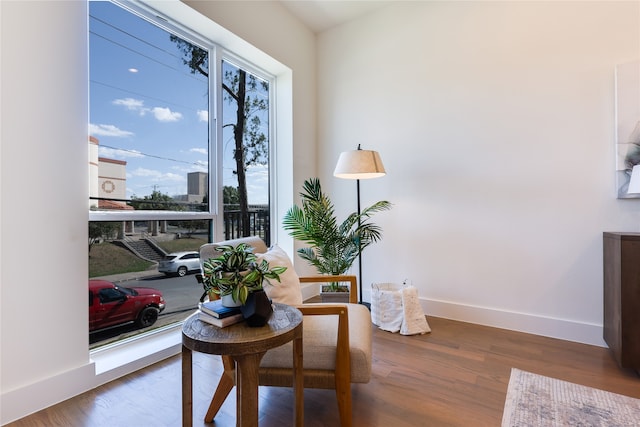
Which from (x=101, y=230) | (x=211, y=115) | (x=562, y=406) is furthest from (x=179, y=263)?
(x=562, y=406)

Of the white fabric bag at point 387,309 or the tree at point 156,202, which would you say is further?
the white fabric bag at point 387,309

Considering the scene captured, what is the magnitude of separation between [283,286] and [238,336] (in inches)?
23.1

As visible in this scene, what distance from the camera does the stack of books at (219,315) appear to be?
118cm

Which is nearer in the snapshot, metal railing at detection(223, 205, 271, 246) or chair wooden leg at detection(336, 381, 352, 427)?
chair wooden leg at detection(336, 381, 352, 427)

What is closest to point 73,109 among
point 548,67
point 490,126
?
point 490,126

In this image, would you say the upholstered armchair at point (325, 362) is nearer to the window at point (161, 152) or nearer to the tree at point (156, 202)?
the window at point (161, 152)

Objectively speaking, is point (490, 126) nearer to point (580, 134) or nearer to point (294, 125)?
point (580, 134)

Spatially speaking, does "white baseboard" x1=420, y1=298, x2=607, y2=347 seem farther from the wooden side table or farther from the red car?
Answer: the red car

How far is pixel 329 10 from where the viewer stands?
126 inches

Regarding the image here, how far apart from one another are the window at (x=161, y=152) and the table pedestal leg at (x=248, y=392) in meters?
1.54

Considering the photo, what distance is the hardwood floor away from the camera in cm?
149

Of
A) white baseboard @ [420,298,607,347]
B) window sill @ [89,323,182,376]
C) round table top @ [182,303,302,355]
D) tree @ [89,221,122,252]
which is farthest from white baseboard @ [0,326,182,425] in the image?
white baseboard @ [420,298,607,347]

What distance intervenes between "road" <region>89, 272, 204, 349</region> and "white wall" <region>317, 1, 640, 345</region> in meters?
1.78

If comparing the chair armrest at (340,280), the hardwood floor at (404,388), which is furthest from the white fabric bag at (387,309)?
the chair armrest at (340,280)
